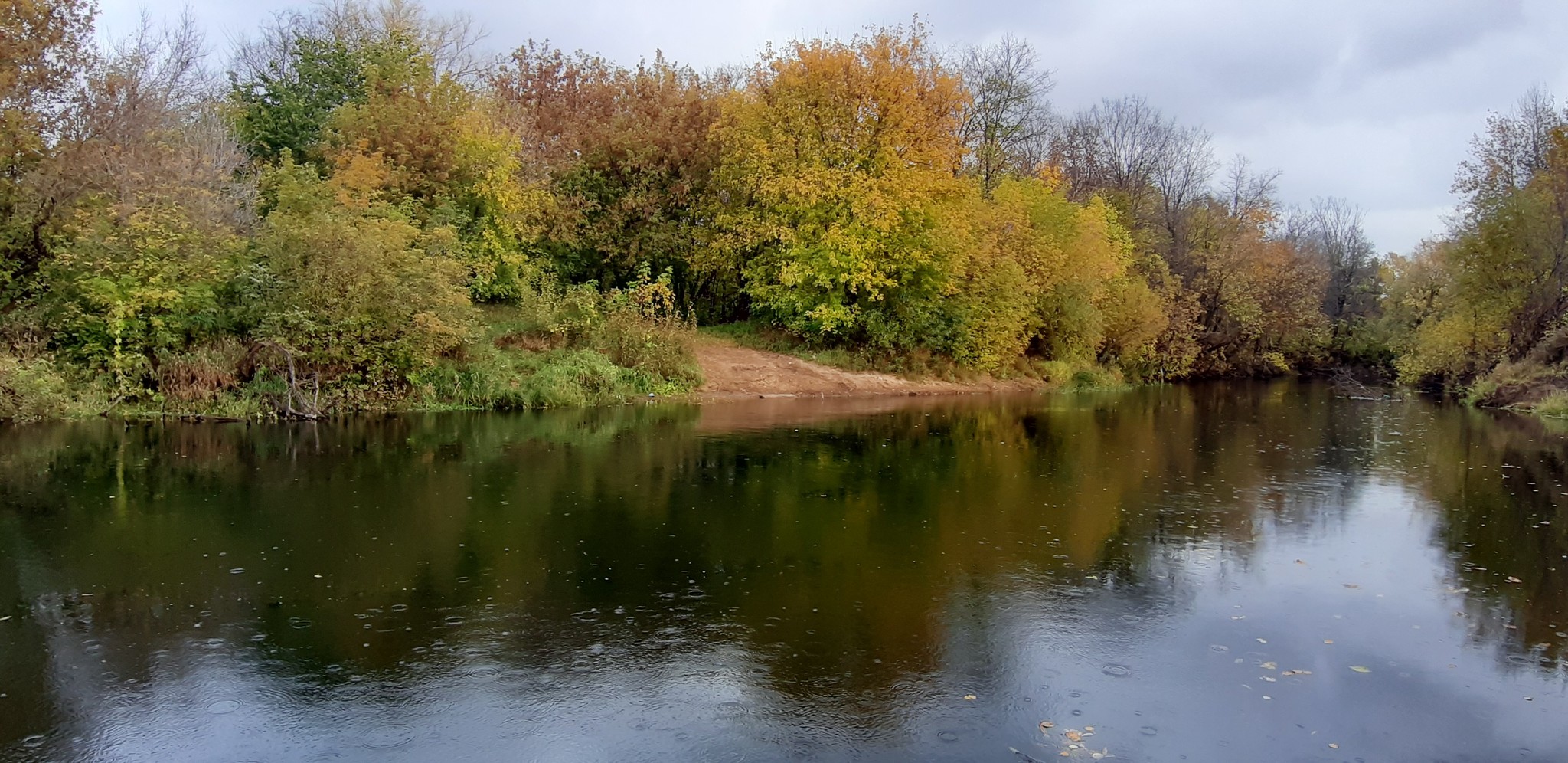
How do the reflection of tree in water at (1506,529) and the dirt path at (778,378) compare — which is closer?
the reflection of tree in water at (1506,529)

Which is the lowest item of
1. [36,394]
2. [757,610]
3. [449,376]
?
[757,610]

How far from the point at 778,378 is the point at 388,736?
24.2 m

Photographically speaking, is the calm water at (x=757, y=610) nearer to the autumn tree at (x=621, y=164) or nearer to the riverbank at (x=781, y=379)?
the riverbank at (x=781, y=379)

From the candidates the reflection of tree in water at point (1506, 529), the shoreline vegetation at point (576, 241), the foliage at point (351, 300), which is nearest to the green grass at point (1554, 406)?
the shoreline vegetation at point (576, 241)

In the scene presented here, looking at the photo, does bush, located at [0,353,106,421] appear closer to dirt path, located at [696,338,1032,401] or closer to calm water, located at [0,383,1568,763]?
calm water, located at [0,383,1568,763]

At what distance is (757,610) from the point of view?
7551mm

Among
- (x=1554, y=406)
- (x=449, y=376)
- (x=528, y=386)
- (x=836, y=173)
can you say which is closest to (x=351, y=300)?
(x=449, y=376)

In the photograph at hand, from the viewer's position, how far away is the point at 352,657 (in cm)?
639

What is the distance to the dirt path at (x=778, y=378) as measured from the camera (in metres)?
27.9

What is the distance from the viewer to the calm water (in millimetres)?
5488

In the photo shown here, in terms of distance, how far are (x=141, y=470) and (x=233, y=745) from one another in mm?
9634

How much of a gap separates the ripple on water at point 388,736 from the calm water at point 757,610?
24 millimetres

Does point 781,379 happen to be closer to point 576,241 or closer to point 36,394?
point 576,241

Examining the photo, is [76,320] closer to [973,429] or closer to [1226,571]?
[973,429]
